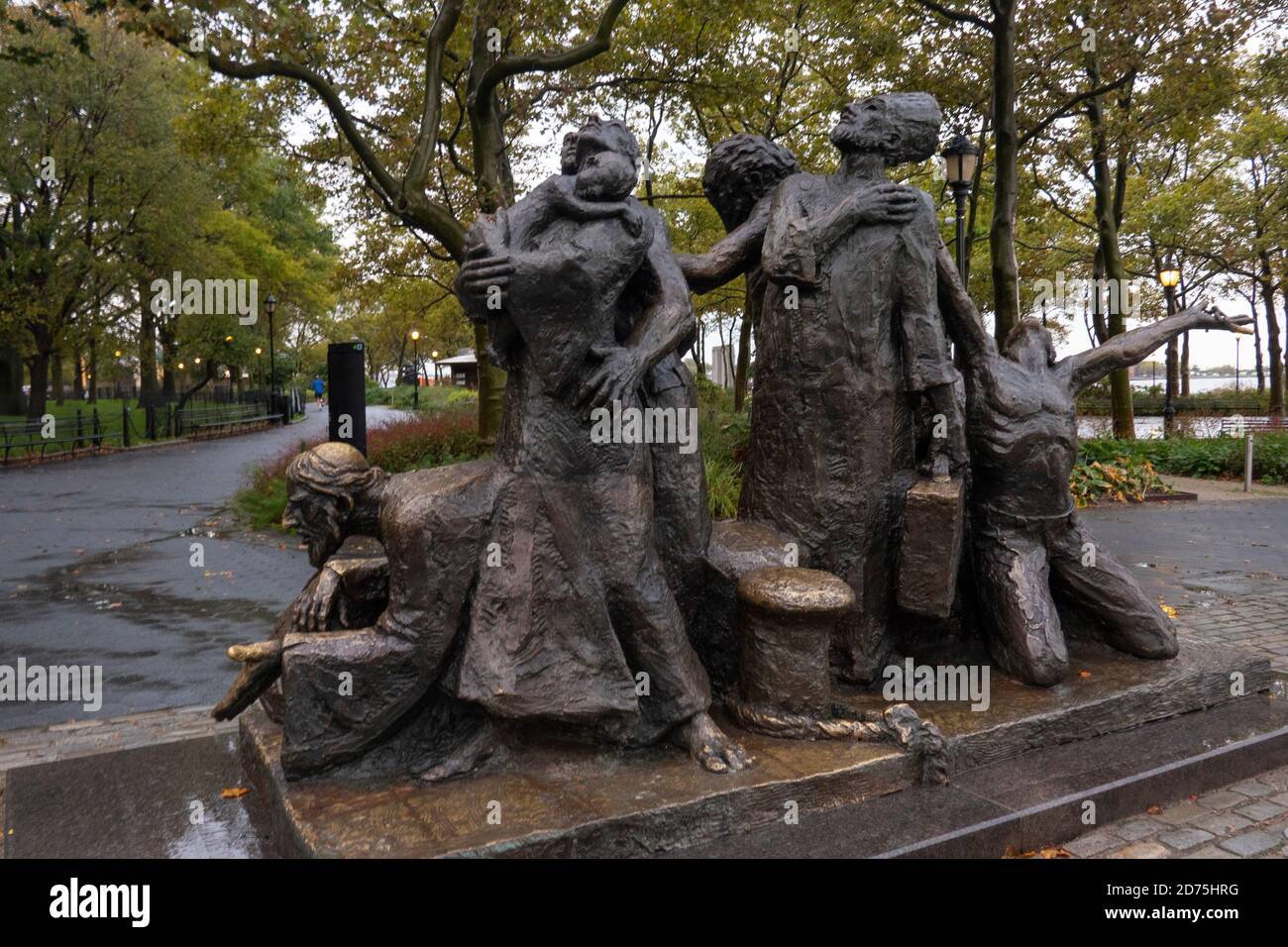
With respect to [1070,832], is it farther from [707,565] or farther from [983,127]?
[983,127]

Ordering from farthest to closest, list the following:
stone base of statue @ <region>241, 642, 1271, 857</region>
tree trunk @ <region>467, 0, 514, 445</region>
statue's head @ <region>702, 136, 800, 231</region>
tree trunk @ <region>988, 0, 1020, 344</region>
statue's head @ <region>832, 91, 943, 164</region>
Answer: tree trunk @ <region>988, 0, 1020, 344</region> → tree trunk @ <region>467, 0, 514, 445</region> → statue's head @ <region>702, 136, 800, 231</region> → statue's head @ <region>832, 91, 943, 164</region> → stone base of statue @ <region>241, 642, 1271, 857</region>

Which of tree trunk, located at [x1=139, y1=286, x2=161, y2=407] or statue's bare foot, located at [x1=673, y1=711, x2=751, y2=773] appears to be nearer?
statue's bare foot, located at [x1=673, y1=711, x2=751, y2=773]

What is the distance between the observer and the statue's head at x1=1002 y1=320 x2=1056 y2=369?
465 centimetres

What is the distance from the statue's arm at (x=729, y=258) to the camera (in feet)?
13.4

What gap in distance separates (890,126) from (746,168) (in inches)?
25.1

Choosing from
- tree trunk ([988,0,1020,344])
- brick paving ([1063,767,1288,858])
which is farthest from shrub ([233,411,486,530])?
brick paving ([1063,767,1288,858])

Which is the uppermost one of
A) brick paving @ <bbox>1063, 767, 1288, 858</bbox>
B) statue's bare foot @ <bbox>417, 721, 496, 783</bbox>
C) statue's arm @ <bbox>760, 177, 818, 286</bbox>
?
statue's arm @ <bbox>760, 177, 818, 286</bbox>

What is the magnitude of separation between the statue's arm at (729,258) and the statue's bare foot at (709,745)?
5.84 ft

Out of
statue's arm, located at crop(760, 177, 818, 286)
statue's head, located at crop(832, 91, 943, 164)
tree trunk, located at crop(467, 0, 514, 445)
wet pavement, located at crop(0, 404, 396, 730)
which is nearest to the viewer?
statue's arm, located at crop(760, 177, 818, 286)

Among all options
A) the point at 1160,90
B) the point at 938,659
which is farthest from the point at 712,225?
the point at 938,659

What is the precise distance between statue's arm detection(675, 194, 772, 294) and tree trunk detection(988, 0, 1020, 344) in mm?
9820

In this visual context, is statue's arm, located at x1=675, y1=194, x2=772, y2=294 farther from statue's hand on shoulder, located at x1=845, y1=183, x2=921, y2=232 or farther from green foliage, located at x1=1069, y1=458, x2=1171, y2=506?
green foliage, located at x1=1069, y1=458, x2=1171, y2=506

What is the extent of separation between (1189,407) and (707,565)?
38.4 meters

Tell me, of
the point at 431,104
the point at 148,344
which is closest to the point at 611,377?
the point at 431,104
